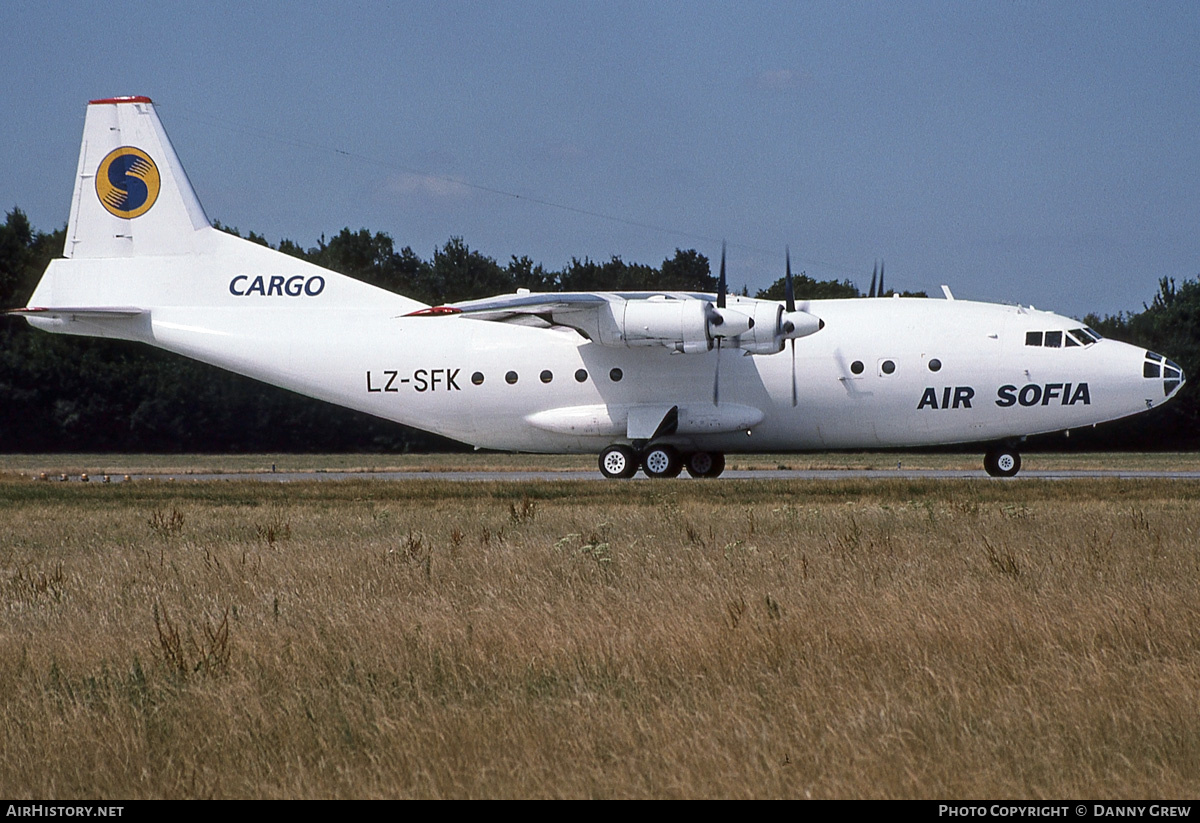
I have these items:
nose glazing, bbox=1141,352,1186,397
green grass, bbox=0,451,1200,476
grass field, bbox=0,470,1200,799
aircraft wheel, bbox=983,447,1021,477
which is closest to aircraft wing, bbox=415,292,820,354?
aircraft wheel, bbox=983,447,1021,477

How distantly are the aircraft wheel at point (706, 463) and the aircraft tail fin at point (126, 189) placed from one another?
583 inches

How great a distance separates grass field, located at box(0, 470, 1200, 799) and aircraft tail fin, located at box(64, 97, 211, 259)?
1799cm

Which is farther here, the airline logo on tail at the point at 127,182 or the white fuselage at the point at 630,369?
the airline logo on tail at the point at 127,182

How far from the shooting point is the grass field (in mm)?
6164

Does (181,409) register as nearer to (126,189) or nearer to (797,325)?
(126,189)

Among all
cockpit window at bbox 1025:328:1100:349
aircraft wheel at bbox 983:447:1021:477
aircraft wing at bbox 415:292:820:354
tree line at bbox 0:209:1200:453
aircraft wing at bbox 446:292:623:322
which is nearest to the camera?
aircraft wing at bbox 446:292:623:322

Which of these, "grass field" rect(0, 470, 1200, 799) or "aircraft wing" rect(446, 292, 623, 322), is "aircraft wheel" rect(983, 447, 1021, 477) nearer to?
"aircraft wing" rect(446, 292, 623, 322)

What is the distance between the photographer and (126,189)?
3148 cm

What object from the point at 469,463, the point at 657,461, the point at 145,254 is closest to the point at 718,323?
the point at 657,461

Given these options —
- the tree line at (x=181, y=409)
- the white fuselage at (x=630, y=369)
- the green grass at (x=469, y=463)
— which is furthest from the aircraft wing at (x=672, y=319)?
the tree line at (x=181, y=409)

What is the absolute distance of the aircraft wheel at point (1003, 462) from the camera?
29078 mm

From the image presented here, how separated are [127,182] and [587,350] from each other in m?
13.6

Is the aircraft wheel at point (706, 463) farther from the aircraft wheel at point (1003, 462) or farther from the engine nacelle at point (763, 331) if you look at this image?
the aircraft wheel at point (1003, 462)

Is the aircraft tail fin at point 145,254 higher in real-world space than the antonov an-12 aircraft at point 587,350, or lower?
higher
